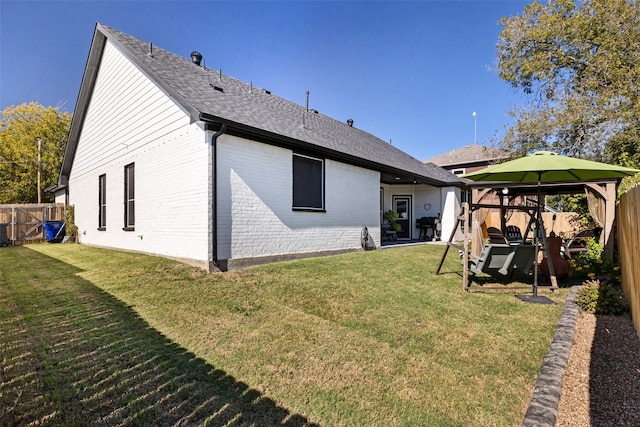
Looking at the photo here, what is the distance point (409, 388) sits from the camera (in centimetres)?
259

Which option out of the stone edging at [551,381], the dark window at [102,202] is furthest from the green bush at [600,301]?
the dark window at [102,202]

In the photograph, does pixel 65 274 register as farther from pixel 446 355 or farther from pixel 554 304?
pixel 554 304

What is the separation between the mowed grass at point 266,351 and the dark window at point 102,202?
5.70 metres

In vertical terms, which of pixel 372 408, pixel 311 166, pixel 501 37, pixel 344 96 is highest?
pixel 501 37

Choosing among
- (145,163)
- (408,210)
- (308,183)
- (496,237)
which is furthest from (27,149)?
(496,237)

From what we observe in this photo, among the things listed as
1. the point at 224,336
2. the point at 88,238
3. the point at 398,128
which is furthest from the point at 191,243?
the point at 398,128

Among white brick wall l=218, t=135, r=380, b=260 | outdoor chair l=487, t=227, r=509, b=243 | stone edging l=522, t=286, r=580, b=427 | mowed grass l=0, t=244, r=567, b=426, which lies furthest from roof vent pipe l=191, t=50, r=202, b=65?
stone edging l=522, t=286, r=580, b=427

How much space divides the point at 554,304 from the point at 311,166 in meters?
6.05

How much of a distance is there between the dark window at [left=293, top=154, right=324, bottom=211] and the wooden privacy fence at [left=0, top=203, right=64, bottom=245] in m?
15.1

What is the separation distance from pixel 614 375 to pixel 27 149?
35194 mm

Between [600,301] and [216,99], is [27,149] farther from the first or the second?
[600,301]

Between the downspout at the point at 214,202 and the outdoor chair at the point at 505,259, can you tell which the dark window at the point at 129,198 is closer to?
the downspout at the point at 214,202

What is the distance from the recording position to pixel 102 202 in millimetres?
11469

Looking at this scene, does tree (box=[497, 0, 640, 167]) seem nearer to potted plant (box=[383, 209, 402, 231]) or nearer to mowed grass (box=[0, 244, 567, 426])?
potted plant (box=[383, 209, 402, 231])
